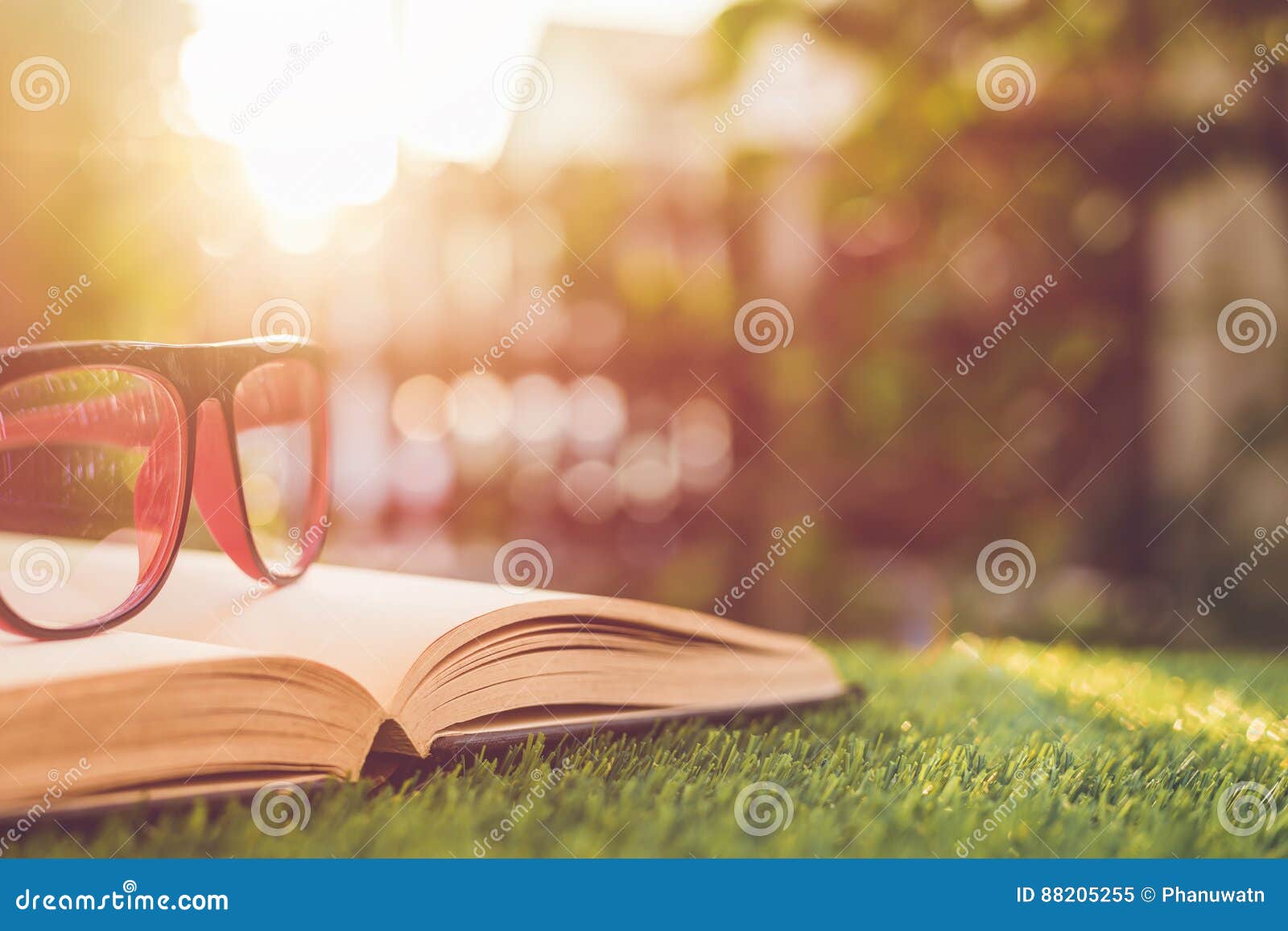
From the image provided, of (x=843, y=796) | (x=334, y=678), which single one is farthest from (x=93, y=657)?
(x=843, y=796)

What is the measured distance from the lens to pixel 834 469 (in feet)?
7.52

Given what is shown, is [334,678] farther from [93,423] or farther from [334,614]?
[93,423]

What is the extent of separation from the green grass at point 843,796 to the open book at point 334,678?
26 millimetres

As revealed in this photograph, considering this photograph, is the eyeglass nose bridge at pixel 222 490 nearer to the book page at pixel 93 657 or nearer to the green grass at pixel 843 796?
the book page at pixel 93 657

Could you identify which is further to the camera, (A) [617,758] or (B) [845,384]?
(B) [845,384]

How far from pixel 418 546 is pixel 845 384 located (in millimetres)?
1675

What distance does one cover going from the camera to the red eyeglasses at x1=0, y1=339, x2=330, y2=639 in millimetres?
681

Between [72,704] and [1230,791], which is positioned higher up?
[72,704]

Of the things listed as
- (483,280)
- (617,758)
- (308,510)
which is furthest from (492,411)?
(617,758)

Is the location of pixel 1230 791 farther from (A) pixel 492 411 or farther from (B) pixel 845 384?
(A) pixel 492 411

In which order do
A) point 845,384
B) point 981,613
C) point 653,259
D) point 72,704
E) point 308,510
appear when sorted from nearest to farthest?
point 72,704 → point 308,510 → point 981,613 → point 845,384 → point 653,259

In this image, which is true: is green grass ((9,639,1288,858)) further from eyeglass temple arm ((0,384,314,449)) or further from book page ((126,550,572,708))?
eyeglass temple arm ((0,384,314,449))

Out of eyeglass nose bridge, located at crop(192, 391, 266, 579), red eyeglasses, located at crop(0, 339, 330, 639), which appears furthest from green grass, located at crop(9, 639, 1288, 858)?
eyeglass nose bridge, located at crop(192, 391, 266, 579)

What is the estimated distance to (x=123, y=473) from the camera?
779 mm
